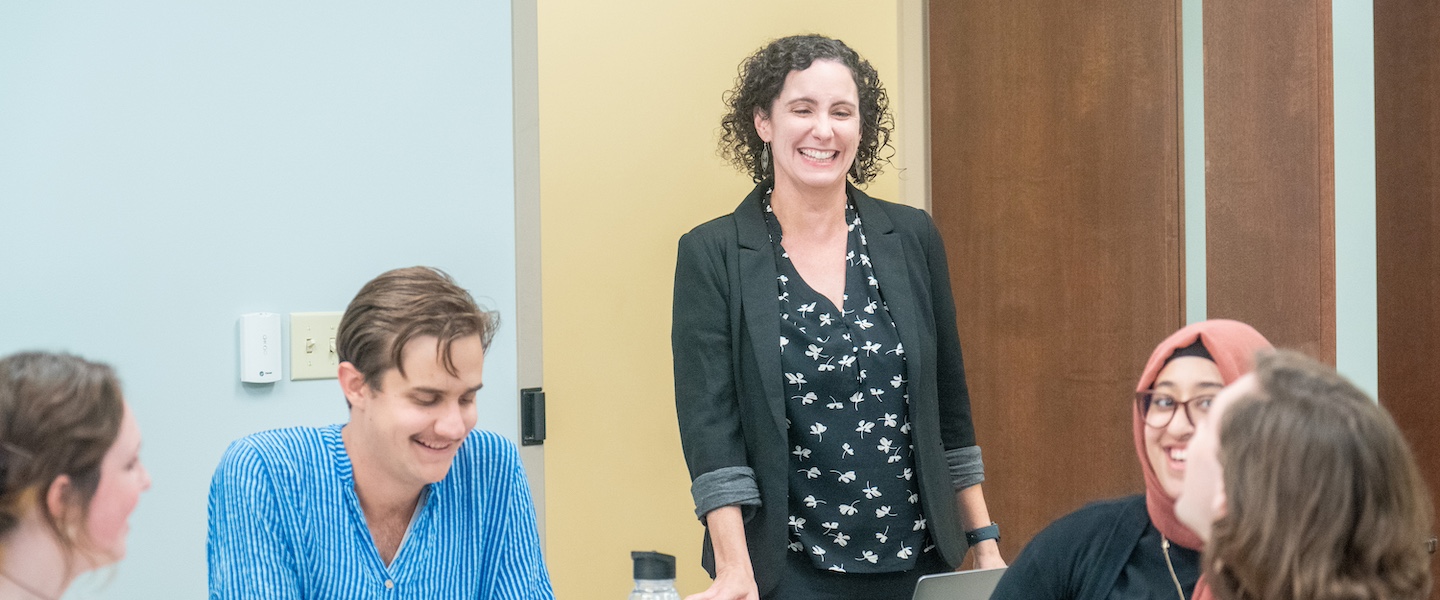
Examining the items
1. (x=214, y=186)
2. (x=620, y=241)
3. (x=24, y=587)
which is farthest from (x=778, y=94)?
(x=24, y=587)

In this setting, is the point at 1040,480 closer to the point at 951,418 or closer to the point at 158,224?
the point at 951,418

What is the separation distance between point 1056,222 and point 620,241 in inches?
39.0

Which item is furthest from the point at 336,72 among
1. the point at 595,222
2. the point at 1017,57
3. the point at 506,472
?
the point at 1017,57

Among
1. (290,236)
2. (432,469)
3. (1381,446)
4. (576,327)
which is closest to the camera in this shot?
(1381,446)

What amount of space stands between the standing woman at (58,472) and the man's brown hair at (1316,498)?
925mm

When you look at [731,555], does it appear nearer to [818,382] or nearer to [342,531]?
[818,382]

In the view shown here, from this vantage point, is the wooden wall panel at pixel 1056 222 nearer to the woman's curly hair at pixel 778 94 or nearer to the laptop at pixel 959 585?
the woman's curly hair at pixel 778 94

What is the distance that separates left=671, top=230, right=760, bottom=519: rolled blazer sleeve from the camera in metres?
1.92

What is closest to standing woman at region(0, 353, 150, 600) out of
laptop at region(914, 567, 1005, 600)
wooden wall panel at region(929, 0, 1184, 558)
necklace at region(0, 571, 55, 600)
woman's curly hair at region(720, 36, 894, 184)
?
necklace at region(0, 571, 55, 600)

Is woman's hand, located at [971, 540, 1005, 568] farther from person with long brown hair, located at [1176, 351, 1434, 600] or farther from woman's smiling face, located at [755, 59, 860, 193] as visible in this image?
person with long brown hair, located at [1176, 351, 1434, 600]

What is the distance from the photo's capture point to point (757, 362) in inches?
76.0

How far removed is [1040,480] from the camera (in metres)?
3.02

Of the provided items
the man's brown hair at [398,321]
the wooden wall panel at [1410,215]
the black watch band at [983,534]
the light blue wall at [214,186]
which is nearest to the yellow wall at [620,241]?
the light blue wall at [214,186]

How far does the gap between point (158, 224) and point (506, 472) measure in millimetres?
826
